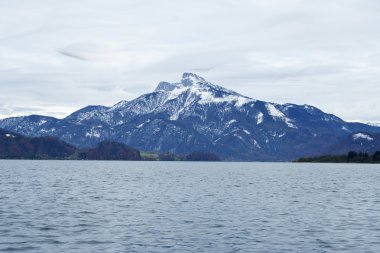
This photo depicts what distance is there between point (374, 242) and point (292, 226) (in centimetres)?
1223

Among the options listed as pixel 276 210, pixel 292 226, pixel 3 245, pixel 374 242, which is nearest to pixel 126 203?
pixel 276 210

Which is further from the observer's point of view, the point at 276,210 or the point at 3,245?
the point at 276,210

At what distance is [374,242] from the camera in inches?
2111

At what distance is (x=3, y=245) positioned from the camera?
165ft

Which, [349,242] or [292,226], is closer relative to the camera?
[349,242]

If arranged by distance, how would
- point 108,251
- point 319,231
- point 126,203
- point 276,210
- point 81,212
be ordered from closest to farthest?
1. point 108,251
2. point 319,231
3. point 81,212
4. point 276,210
5. point 126,203

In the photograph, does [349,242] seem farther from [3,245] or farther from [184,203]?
[184,203]

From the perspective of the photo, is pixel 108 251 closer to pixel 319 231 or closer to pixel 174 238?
pixel 174 238

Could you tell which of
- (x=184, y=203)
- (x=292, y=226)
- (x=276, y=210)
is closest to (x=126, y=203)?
(x=184, y=203)

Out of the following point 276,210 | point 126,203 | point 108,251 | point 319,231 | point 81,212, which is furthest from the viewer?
point 126,203

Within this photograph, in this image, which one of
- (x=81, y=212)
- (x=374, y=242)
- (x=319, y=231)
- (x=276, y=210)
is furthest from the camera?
(x=276, y=210)

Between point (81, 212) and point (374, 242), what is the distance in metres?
40.8

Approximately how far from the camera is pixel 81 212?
76438 millimetres

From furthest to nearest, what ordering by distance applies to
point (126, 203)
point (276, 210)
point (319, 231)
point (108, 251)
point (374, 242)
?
point (126, 203), point (276, 210), point (319, 231), point (374, 242), point (108, 251)
